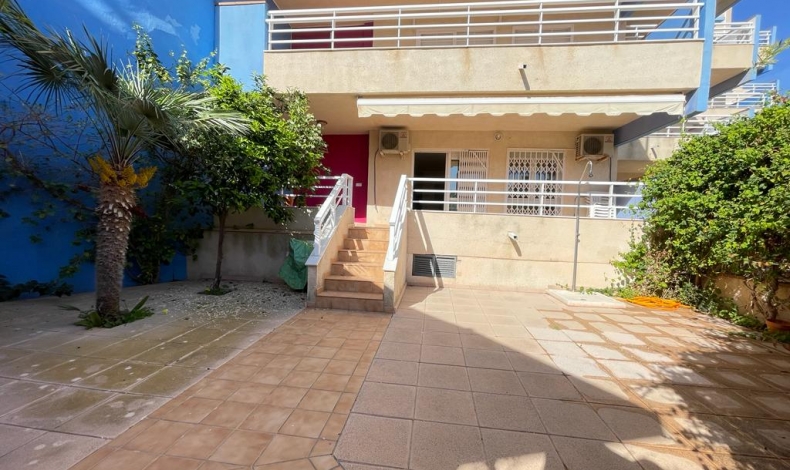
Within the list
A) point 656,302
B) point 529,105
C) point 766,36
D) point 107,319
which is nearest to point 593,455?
A: point 656,302

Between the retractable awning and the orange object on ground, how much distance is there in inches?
159

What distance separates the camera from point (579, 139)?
369 inches

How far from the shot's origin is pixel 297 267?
280 inches

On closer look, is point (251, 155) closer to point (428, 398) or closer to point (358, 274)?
point (358, 274)

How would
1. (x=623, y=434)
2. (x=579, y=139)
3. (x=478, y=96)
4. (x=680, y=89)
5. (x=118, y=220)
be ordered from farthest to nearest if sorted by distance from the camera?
(x=579, y=139) < (x=478, y=96) < (x=680, y=89) < (x=118, y=220) < (x=623, y=434)

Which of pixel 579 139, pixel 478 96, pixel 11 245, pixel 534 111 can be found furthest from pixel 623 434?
pixel 11 245

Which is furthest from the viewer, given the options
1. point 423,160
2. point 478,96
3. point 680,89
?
point 423,160

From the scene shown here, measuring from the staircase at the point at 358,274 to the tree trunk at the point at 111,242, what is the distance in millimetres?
3058

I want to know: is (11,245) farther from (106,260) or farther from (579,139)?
(579,139)

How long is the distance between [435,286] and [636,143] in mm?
9503

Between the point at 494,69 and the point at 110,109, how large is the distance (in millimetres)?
7454

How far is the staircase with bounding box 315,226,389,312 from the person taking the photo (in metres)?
5.84

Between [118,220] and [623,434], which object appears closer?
[623,434]

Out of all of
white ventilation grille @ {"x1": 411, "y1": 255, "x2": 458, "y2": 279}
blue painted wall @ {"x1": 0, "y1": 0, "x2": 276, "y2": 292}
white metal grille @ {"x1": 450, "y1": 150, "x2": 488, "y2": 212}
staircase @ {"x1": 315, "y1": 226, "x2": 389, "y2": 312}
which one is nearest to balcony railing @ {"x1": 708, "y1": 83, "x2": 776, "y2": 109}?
white metal grille @ {"x1": 450, "y1": 150, "x2": 488, "y2": 212}
